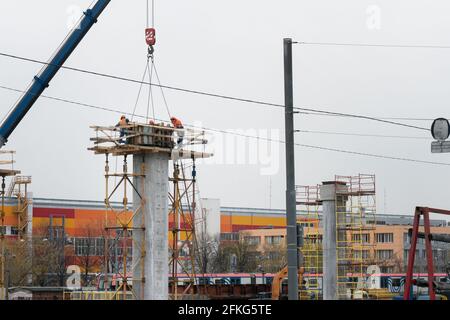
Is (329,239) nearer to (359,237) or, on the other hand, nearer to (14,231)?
(359,237)

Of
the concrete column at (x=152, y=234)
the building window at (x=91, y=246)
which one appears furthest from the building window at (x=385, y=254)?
the concrete column at (x=152, y=234)

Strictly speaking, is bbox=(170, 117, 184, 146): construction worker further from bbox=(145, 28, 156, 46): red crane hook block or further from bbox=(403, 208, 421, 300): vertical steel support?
bbox=(403, 208, 421, 300): vertical steel support

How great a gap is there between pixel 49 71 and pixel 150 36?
9285 millimetres

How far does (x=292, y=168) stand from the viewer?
24125 mm

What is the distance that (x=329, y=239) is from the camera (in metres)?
47.3

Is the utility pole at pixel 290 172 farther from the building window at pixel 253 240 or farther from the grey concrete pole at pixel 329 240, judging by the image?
the building window at pixel 253 240

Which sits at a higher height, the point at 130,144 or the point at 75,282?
the point at 130,144

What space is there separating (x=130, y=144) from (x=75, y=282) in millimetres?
48792

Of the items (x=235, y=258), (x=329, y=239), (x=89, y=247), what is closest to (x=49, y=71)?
(x=329, y=239)

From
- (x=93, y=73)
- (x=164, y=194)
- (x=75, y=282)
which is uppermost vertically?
(x=93, y=73)
